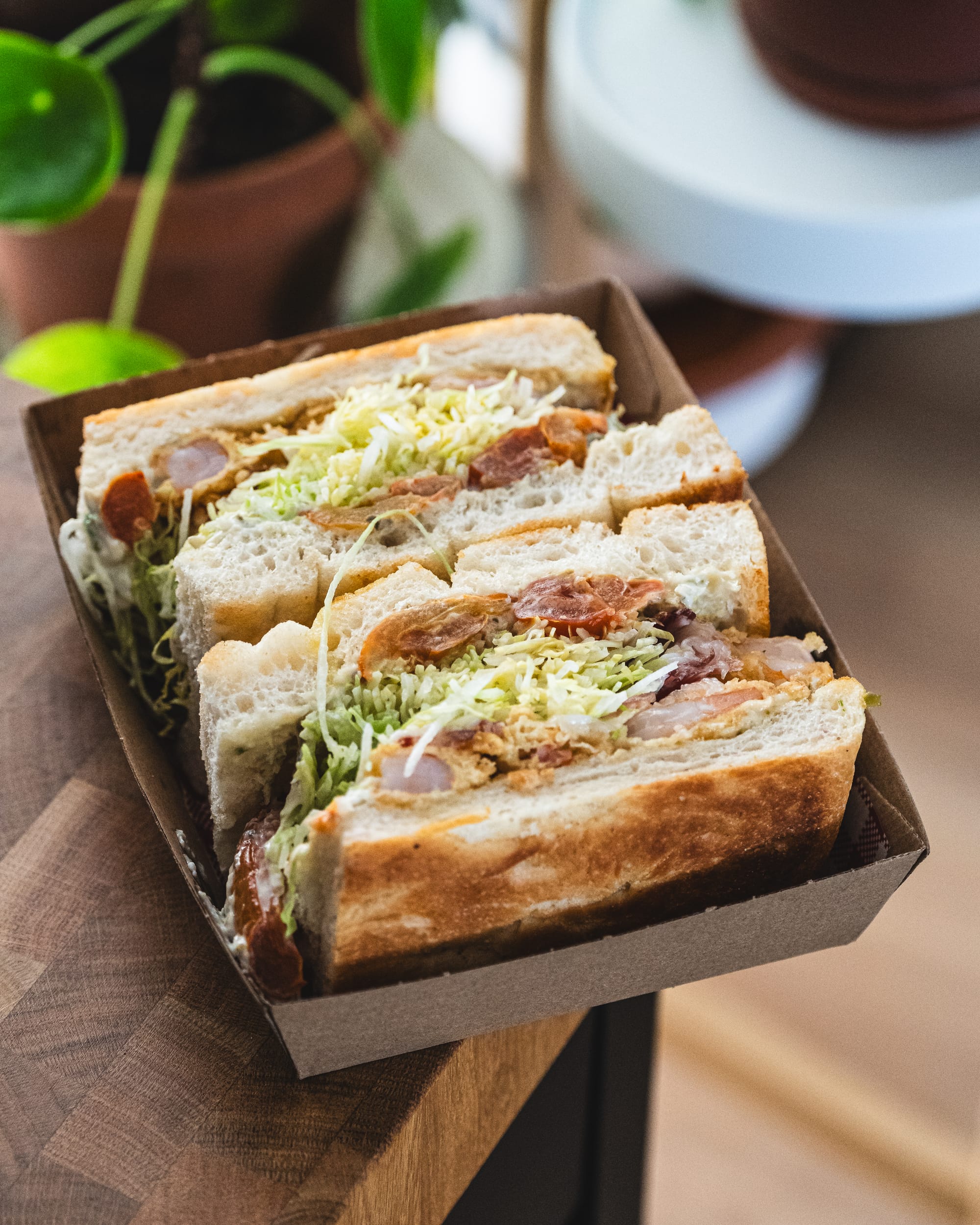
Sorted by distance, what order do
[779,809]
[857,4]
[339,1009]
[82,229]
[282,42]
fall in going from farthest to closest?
[282,42] → [82,229] → [857,4] → [779,809] → [339,1009]

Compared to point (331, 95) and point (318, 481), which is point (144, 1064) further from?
point (331, 95)

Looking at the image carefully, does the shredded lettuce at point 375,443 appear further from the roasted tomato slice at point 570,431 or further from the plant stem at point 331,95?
the plant stem at point 331,95

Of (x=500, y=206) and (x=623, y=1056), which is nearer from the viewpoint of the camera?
(x=623, y=1056)

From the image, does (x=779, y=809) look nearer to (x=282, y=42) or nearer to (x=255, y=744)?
(x=255, y=744)

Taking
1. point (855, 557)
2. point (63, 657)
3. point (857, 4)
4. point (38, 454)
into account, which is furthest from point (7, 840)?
point (855, 557)

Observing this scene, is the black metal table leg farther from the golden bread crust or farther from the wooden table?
the golden bread crust

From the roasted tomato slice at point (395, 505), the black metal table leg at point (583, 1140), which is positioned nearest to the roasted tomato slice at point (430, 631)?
the roasted tomato slice at point (395, 505)
